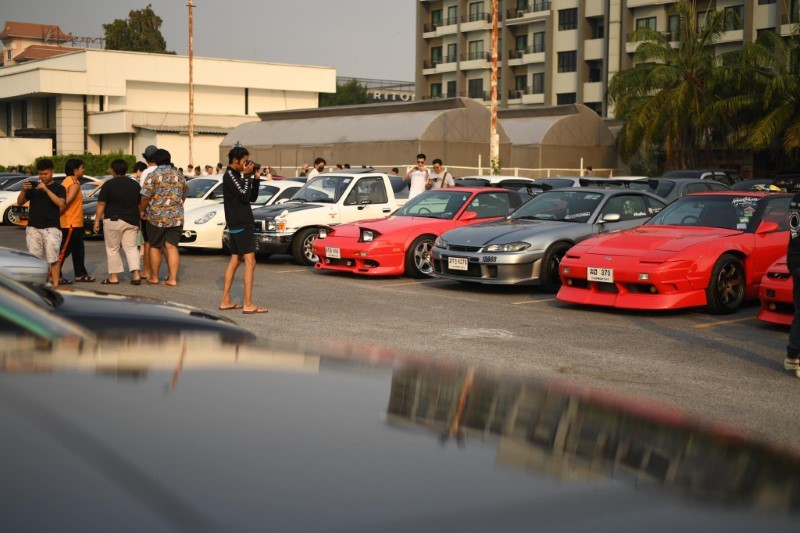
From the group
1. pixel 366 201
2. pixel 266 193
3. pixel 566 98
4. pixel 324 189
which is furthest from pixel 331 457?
pixel 566 98

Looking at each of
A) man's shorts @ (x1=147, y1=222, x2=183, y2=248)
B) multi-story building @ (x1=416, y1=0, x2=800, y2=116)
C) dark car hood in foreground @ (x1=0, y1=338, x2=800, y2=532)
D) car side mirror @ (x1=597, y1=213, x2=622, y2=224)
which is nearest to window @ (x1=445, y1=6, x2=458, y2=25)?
multi-story building @ (x1=416, y1=0, x2=800, y2=116)

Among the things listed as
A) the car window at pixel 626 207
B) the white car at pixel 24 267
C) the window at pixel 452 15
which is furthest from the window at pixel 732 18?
the white car at pixel 24 267

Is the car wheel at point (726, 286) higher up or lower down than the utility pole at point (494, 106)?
lower down

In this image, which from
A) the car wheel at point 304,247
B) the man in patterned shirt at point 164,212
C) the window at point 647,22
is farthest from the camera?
the window at point 647,22

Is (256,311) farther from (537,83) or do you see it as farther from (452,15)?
(452,15)

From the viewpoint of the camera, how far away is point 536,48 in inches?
2657

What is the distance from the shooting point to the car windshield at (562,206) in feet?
45.9

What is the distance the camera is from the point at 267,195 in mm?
20141

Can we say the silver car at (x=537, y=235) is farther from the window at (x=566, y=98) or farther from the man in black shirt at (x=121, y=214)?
the window at (x=566, y=98)

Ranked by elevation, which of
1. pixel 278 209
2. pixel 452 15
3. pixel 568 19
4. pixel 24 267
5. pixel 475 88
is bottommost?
pixel 24 267

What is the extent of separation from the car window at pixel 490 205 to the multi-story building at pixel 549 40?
125ft

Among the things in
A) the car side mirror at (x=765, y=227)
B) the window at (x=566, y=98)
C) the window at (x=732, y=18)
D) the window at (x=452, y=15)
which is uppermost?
the window at (x=452, y=15)

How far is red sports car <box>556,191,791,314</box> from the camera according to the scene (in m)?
11.0

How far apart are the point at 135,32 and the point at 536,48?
4630 cm
